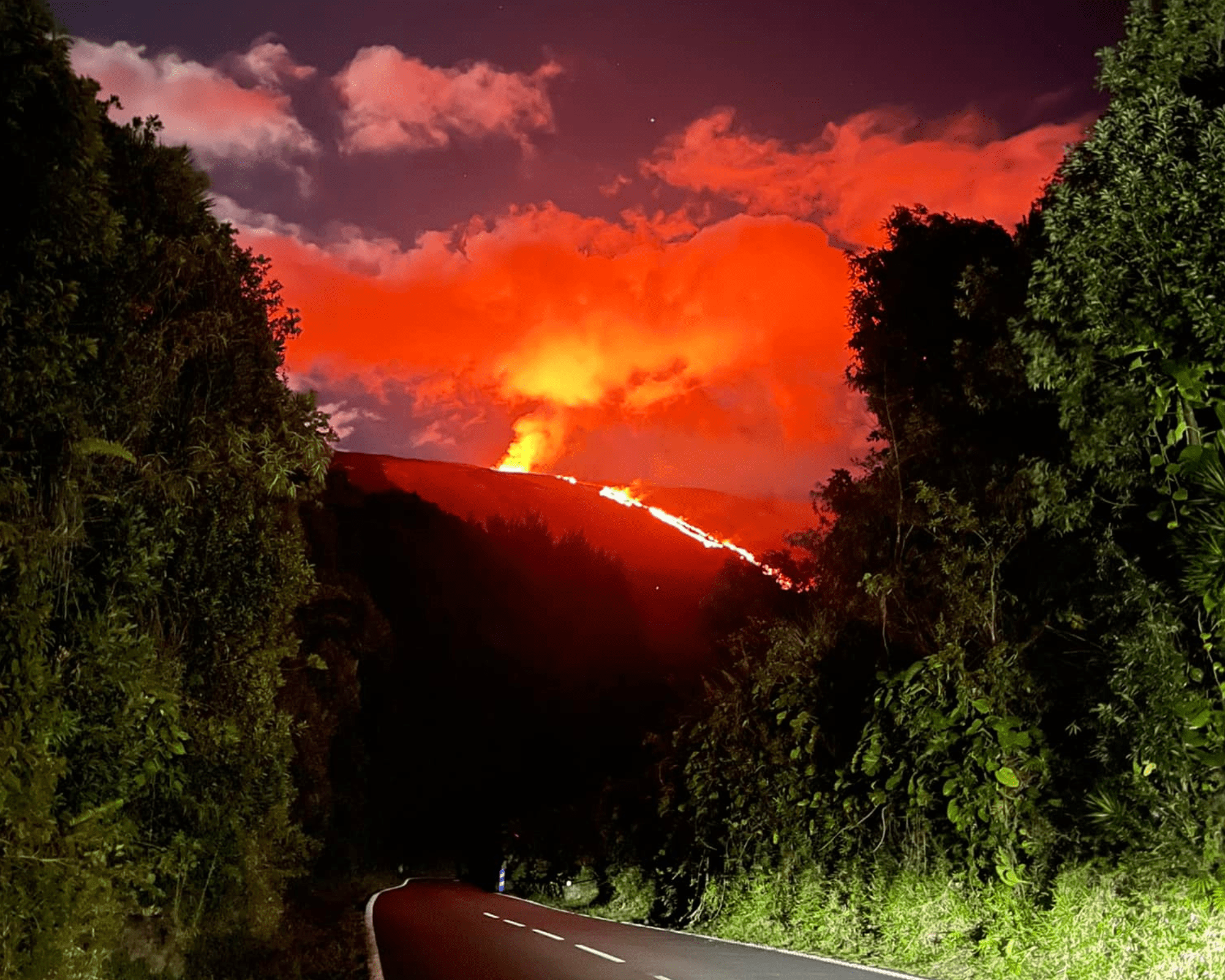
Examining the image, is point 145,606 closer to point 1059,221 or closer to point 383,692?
point 1059,221

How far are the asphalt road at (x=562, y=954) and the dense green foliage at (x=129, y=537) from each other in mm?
3005

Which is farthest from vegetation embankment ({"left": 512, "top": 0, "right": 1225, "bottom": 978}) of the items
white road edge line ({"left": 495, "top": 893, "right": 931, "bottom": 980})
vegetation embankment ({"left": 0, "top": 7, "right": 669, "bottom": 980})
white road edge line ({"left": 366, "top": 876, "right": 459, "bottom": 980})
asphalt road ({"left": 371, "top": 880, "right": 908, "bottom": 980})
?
vegetation embankment ({"left": 0, "top": 7, "right": 669, "bottom": 980})

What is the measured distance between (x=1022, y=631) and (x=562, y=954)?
839cm

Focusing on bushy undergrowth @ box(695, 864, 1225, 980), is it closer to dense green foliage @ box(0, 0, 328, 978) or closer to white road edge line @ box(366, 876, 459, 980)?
white road edge line @ box(366, 876, 459, 980)

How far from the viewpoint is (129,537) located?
402 inches

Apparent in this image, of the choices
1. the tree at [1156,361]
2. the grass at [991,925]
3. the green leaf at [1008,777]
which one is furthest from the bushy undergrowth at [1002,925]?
the green leaf at [1008,777]

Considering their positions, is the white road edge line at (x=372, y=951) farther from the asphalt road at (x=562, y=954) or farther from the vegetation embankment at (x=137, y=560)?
the vegetation embankment at (x=137, y=560)

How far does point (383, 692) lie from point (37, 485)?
2447 inches

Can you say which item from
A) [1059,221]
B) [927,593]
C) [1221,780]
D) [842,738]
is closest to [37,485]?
[1059,221]

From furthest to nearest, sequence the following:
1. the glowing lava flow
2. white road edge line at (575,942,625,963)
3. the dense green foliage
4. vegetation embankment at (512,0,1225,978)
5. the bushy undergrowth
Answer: the glowing lava flow < white road edge line at (575,942,625,963) < the bushy undergrowth < vegetation embankment at (512,0,1225,978) < the dense green foliage

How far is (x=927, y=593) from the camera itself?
898 inches

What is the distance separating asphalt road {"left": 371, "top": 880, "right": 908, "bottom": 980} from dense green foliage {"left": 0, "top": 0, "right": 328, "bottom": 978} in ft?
9.86

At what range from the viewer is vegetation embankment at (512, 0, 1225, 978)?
9.33 meters

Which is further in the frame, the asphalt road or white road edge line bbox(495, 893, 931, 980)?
white road edge line bbox(495, 893, 931, 980)
